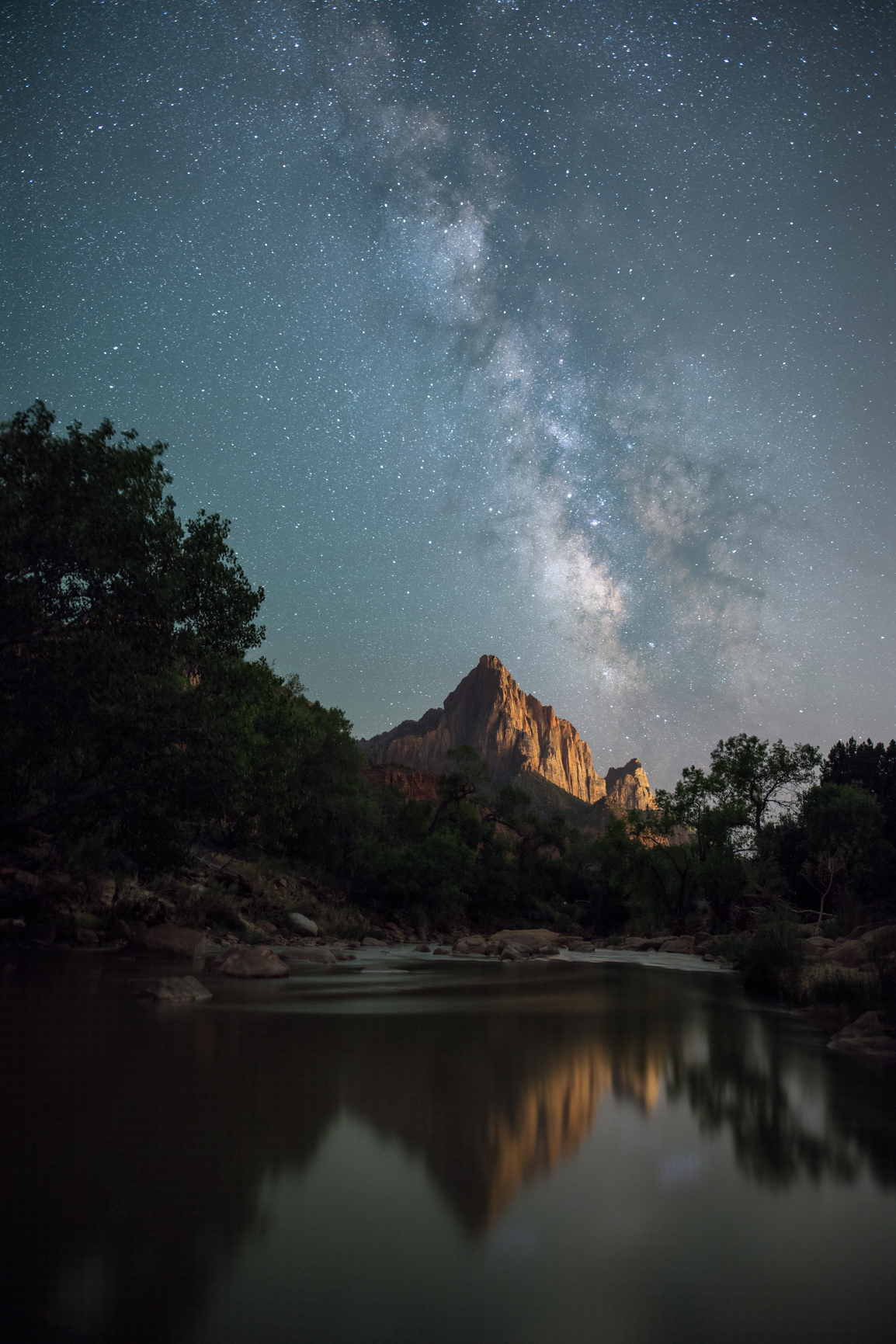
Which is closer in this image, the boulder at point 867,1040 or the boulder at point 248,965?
the boulder at point 867,1040

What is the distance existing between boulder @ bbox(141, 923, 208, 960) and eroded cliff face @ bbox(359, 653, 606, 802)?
14072 centimetres

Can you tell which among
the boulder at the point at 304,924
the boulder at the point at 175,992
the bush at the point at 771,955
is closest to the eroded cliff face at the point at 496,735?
the boulder at the point at 304,924

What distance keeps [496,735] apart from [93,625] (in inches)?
6374

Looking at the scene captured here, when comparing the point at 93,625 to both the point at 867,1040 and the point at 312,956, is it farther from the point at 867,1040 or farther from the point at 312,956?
the point at 867,1040

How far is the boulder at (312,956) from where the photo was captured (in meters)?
19.6

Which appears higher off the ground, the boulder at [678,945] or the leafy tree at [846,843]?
the leafy tree at [846,843]

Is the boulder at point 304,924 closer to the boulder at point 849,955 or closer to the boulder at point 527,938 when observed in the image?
the boulder at point 527,938

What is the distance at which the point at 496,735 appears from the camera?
568ft

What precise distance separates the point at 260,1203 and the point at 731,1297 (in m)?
2.14

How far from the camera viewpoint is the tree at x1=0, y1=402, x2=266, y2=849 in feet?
38.8

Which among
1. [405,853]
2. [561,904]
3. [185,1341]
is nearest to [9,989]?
[185,1341]

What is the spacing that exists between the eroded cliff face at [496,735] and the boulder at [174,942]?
14072cm

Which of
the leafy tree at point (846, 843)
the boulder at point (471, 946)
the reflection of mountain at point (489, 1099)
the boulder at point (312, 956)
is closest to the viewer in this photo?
the reflection of mountain at point (489, 1099)

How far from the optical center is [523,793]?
59344 millimetres
